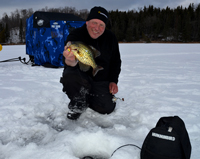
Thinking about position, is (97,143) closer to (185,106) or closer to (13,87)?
(185,106)

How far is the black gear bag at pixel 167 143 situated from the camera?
1494 mm

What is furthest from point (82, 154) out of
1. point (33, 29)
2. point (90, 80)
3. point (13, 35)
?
point (13, 35)

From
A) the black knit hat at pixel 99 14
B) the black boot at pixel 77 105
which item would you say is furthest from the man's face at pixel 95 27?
the black boot at pixel 77 105

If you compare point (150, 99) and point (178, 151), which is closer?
point (178, 151)

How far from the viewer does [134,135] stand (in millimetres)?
2281

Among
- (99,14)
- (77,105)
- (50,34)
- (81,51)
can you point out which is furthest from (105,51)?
(50,34)

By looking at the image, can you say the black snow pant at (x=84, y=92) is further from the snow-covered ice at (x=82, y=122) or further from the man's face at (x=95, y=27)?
the man's face at (x=95, y=27)

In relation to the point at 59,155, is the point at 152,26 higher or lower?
higher

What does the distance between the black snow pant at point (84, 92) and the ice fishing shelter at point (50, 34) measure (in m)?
4.59

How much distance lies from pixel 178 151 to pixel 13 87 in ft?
13.7

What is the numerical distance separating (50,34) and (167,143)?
6.53m

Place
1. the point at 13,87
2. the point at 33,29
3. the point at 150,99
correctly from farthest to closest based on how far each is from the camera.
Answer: the point at 33,29 < the point at 13,87 < the point at 150,99

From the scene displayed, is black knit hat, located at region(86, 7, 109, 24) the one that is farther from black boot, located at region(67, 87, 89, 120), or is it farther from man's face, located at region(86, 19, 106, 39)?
black boot, located at region(67, 87, 89, 120)

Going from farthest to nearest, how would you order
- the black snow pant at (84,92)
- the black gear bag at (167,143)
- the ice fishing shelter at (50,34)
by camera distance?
the ice fishing shelter at (50,34), the black snow pant at (84,92), the black gear bag at (167,143)
